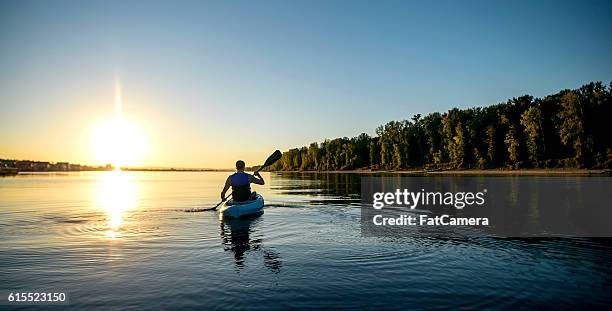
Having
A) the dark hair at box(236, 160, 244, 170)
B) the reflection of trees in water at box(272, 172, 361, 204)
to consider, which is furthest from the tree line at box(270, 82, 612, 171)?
the dark hair at box(236, 160, 244, 170)

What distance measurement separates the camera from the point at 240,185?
72.7 feet

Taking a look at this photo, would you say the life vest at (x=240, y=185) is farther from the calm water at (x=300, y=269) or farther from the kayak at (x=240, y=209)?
the calm water at (x=300, y=269)

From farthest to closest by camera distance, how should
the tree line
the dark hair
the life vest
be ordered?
the tree line, the dark hair, the life vest

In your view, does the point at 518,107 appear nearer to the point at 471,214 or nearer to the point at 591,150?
the point at 591,150

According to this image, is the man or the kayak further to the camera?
the man

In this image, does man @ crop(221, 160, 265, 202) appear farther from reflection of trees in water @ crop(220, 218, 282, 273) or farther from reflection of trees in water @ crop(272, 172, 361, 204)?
reflection of trees in water @ crop(272, 172, 361, 204)

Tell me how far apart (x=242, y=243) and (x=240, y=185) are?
7.71m

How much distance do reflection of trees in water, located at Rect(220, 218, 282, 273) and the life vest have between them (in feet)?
5.09

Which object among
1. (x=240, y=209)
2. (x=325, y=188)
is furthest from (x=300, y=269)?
(x=325, y=188)

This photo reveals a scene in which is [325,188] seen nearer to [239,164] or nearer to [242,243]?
[239,164]

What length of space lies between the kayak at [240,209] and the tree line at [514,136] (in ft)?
290

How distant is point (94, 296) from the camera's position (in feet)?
28.3

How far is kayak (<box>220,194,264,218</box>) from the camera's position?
20.9 m

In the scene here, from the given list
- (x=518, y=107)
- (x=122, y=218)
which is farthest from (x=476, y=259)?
(x=518, y=107)
